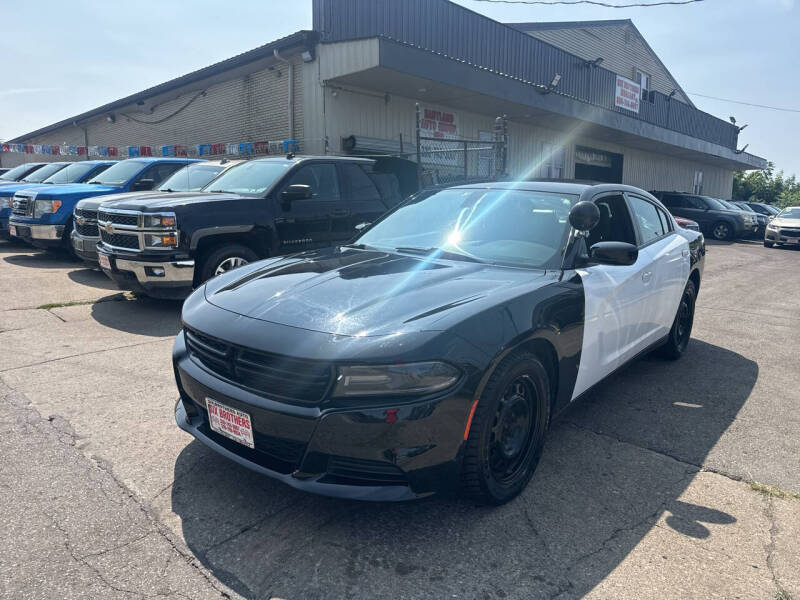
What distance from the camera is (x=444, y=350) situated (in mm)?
2252

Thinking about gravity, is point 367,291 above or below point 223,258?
above

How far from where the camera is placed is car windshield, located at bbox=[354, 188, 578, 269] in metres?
3.33

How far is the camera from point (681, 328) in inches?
204

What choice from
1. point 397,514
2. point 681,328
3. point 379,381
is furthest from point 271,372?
point 681,328

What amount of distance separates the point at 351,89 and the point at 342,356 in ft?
37.6

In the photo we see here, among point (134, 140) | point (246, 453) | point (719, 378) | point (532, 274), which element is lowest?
point (719, 378)

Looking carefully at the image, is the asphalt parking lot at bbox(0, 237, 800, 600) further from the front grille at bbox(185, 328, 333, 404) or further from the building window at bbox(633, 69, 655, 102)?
the building window at bbox(633, 69, 655, 102)

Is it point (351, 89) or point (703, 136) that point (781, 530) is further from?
point (703, 136)

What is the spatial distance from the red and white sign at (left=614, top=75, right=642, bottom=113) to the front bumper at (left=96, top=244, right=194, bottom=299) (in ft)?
61.3

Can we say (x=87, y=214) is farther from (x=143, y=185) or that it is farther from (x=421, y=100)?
(x=421, y=100)

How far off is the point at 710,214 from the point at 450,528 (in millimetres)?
22506

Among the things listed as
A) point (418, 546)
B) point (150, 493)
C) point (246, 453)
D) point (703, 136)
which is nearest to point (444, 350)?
point (418, 546)

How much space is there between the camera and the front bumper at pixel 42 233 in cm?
875

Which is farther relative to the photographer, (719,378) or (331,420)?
(719,378)
